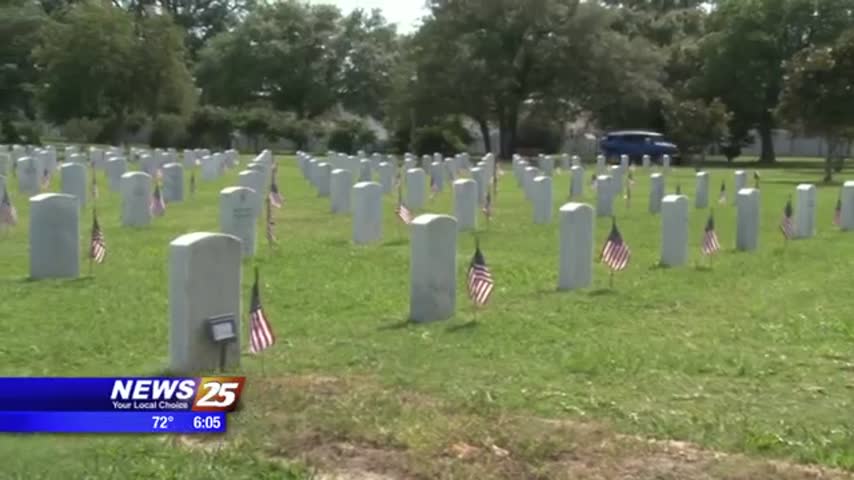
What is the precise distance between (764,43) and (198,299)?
55.1m

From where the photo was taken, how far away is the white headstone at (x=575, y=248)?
41.6 feet

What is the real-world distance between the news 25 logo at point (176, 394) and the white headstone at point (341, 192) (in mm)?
15550

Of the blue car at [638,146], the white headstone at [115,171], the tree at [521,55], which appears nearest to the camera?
the white headstone at [115,171]

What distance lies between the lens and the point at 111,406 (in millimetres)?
6719

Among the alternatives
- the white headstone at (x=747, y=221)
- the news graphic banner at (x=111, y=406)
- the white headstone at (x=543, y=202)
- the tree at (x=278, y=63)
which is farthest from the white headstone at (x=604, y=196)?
the tree at (x=278, y=63)

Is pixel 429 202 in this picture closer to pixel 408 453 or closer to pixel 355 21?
pixel 408 453

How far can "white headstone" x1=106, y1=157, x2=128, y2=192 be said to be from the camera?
1088 inches

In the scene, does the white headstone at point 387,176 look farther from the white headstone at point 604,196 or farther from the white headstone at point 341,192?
the white headstone at point 604,196

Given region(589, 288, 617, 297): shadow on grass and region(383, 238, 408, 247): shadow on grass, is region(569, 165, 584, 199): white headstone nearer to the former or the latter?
region(383, 238, 408, 247): shadow on grass

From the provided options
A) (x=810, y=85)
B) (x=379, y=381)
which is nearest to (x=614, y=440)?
(x=379, y=381)

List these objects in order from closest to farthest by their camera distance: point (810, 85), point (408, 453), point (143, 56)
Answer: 1. point (408, 453)
2. point (810, 85)
3. point (143, 56)

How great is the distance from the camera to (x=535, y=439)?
6.58 m

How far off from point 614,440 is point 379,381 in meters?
1.99

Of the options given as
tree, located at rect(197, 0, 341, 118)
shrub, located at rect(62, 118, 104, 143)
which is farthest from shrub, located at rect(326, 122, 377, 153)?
shrub, located at rect(62, 118, 104, 143)
